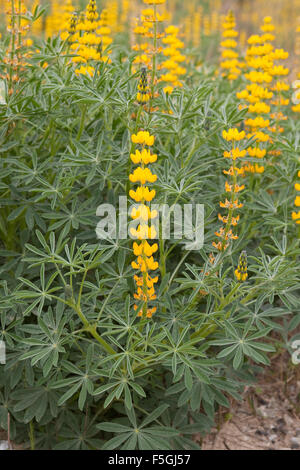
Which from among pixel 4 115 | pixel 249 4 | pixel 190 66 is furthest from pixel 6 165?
pixel 249 4

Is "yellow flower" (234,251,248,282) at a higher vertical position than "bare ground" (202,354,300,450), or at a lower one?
higher

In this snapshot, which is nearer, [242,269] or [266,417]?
[242,269]

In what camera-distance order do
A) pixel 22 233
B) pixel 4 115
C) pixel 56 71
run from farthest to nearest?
pixel 56 71, pixel 22 233, pixel 4 115

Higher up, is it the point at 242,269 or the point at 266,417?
the point at 242,269

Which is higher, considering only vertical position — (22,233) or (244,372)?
(22,233)

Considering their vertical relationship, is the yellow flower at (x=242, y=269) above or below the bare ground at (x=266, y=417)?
above

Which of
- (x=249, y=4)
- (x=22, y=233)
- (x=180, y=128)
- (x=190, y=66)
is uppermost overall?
(x=249, y=4)

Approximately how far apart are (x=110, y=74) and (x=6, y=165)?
0.57 m

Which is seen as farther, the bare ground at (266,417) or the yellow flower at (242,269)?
the bare ground at (266,417)

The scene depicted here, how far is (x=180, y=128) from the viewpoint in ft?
7.37

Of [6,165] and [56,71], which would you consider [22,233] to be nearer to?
[6,165]

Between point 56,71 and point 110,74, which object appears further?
point 56,71

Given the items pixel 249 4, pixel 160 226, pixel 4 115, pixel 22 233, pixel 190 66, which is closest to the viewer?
pixel 160 226

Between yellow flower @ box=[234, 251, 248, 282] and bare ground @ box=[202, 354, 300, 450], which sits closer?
yellow flower @ box=[234, 251, 248, 282]
